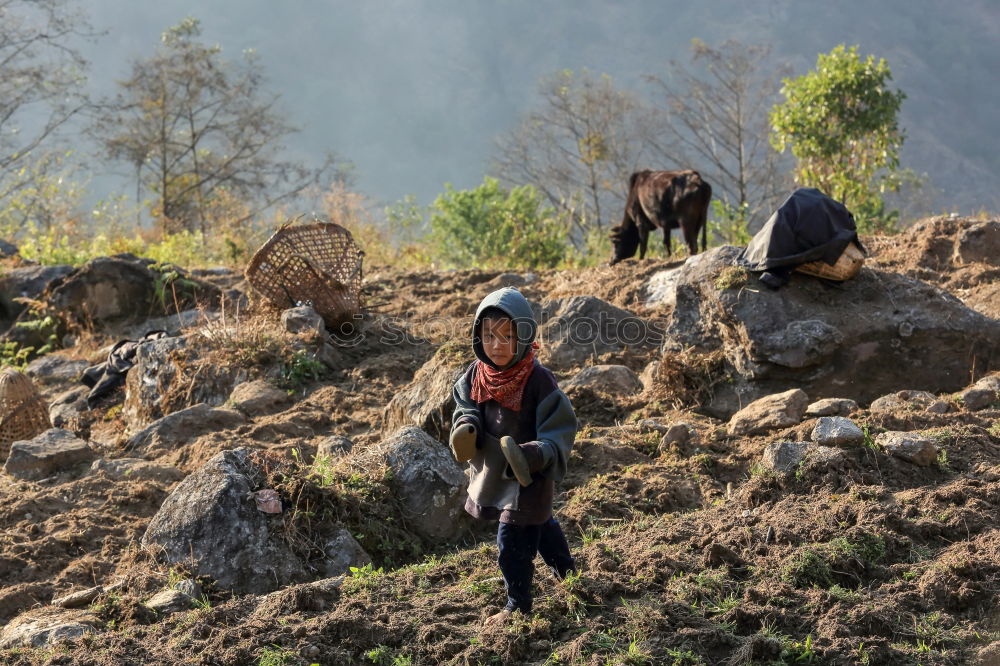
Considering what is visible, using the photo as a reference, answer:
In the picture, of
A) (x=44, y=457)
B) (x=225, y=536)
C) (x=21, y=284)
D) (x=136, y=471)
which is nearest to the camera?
(x=225, y=536)

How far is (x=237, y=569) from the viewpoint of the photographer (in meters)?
4.06

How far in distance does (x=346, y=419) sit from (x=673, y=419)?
2209 mm

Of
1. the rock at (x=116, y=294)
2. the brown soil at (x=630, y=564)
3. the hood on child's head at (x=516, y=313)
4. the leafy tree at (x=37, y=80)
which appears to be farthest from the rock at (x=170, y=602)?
the leafy tree at (x=37, y=80)

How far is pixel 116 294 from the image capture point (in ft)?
32.1

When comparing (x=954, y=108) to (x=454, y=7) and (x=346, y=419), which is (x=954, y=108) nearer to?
(x=454, y=7)

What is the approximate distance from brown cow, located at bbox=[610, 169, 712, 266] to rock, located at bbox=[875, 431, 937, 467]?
18.6ft

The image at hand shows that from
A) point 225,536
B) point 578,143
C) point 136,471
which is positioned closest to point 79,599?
point 225,536

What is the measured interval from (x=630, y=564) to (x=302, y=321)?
4.67 meters

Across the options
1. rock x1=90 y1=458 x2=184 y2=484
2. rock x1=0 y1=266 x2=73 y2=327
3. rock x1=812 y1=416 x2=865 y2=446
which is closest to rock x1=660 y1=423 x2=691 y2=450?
rock x1=812 y1=416 x2=865 y2=446

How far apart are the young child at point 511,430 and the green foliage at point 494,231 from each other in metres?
10.3

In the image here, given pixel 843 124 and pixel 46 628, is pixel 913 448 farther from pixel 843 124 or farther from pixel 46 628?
pixel 843 124

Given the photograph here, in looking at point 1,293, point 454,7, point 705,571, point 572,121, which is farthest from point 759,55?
point 454,7

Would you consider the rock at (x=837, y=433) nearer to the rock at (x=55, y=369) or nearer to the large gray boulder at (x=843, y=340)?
the large gray boulder at (x=843, y=340)

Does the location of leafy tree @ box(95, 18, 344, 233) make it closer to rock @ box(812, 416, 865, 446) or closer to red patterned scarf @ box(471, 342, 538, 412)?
rock @ box(812, 416, 865, 446)
